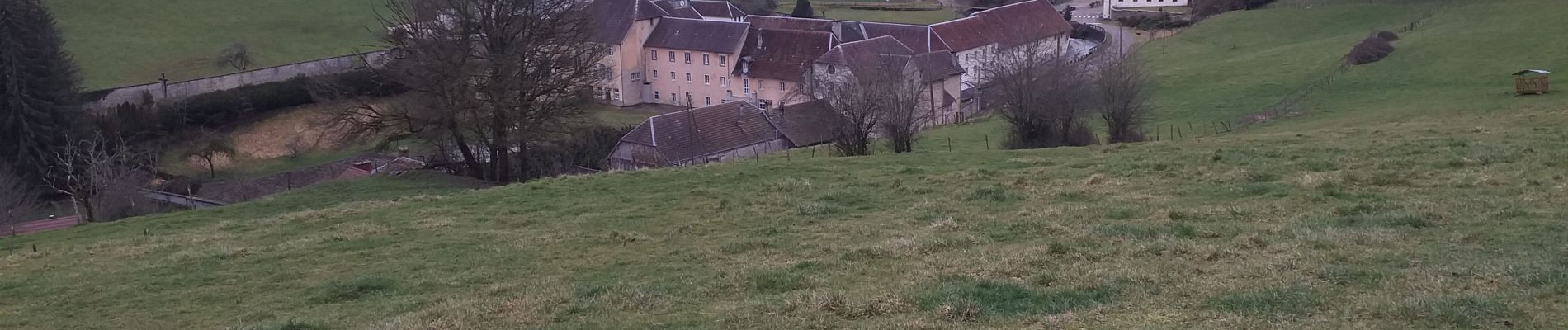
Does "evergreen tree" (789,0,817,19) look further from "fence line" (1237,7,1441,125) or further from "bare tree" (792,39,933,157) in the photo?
"bare tree" (792,39,933,157)

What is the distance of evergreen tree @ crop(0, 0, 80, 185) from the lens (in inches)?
1705

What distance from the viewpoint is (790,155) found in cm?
3331

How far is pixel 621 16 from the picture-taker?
2719 inches

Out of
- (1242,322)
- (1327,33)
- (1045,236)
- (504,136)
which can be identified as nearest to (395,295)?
(1045,236)

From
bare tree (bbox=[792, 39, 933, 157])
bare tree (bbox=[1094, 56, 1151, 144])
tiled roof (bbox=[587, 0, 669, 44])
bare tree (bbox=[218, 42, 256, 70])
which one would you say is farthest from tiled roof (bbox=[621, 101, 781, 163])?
bare tree (bbox=[218, 42, 256, 70])

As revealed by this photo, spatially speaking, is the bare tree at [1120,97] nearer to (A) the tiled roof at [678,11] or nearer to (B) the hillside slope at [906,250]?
(B) the hillside slope at [906,250]

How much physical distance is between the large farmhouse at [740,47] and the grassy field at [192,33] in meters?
14.8

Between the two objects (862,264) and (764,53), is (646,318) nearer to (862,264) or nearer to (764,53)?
(862,264)

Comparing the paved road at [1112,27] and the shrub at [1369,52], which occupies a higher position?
the paved road at [1112,27]

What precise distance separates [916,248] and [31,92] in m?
44.2

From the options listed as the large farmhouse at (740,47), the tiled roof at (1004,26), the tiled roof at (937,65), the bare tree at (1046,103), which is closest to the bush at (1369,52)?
the large farmhouse at (740,47)

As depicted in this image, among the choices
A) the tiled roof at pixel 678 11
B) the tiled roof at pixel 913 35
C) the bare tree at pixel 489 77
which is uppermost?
the tiled roof at pixel 678 11

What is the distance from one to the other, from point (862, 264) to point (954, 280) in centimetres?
175

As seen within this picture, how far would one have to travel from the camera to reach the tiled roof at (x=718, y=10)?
79812 millimetres
